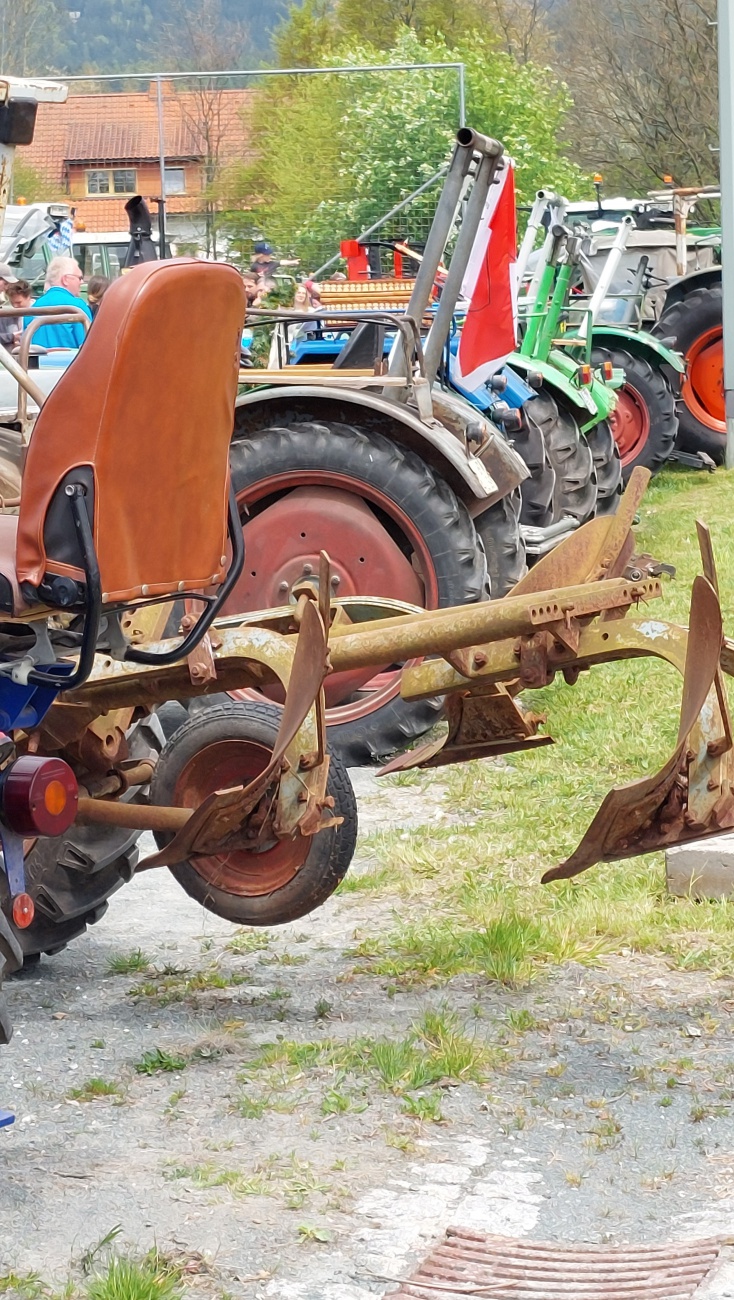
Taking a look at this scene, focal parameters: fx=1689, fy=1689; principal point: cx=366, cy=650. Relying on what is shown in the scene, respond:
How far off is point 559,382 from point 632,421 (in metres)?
3.23

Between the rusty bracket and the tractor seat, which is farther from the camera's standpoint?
the rusty bracket

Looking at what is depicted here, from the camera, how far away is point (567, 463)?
930 cm

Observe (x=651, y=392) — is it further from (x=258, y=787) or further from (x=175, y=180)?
(x=258, y=787)

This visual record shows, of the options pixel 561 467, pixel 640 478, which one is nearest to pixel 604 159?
pixel 561 467

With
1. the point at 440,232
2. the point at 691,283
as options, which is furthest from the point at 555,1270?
the point at 691,283

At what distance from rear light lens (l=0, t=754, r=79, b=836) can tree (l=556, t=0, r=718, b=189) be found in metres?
28.8

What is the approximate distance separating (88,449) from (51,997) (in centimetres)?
166

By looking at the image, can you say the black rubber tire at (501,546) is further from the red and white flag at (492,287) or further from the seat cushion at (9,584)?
the seat cushion at (9,584)

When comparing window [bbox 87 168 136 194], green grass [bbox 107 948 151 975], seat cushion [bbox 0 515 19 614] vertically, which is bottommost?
green grass [bbox 107 948 151 975]

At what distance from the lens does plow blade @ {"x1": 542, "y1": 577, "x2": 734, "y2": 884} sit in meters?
3.38

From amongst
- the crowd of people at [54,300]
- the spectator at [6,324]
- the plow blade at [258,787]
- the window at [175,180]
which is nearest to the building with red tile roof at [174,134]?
the window at [175,180]

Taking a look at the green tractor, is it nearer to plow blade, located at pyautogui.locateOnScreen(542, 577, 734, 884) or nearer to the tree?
plow blade, located at pyautogui.locateOnScreen(542, 577, 734, 884)

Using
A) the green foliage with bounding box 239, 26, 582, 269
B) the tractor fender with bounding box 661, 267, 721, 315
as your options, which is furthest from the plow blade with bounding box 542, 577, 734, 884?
the tractor fender with bounding box 661, 267, 721, 315

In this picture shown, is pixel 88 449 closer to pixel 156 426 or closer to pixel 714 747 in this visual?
pixel 156 426
